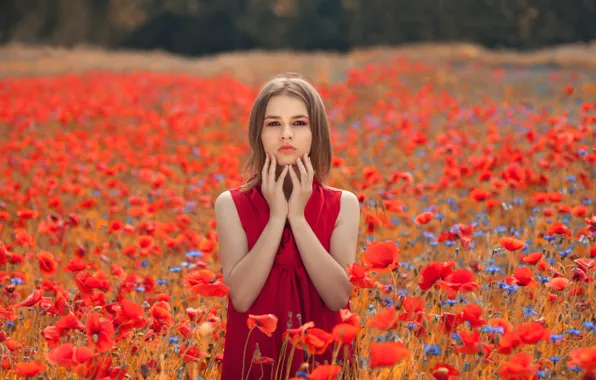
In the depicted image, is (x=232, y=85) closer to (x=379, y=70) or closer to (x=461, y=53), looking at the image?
(x=379, y=70)

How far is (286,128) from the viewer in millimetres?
2074

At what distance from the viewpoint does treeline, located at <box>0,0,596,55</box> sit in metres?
30.3

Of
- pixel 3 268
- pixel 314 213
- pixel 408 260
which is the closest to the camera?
pixel 314 213

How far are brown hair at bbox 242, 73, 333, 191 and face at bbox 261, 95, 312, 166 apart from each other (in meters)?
0.02

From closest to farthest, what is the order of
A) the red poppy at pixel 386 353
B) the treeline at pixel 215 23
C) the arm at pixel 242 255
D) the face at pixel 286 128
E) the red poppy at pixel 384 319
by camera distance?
the red poppy at pixel 386 353 → the red poppy at pixel 384 319 → the arm at pixel 242 255 → the face at pixel 286 128 → the treeline at pixel 215 23

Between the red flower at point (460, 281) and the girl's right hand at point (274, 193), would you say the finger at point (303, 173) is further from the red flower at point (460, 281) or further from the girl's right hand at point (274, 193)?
the red flower at point (460, 281)

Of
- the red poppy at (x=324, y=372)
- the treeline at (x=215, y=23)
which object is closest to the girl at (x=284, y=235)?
the red poppy at (x=324, y=372)

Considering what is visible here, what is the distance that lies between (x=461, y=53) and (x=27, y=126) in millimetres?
13473

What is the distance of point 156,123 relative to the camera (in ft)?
26.1

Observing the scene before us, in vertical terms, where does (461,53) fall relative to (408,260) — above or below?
above

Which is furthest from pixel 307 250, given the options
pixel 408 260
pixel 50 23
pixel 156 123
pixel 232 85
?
pixel 50 23

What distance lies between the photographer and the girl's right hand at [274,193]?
→ 6.51ft

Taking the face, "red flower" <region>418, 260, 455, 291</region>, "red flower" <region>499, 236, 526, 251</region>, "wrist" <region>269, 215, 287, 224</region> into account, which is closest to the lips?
the face

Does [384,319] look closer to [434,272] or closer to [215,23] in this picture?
[434,272]
